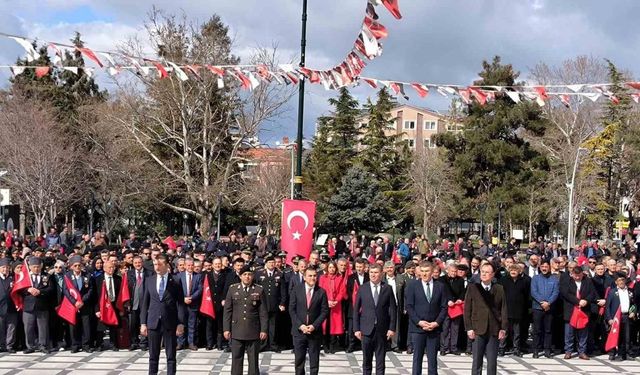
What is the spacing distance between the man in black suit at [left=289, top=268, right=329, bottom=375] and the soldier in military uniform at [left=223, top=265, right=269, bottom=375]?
0.48 metres

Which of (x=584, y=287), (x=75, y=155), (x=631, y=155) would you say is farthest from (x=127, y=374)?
(x=631, y=155)

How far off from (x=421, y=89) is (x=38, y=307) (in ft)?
26.5

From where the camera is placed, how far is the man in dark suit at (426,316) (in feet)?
32.2

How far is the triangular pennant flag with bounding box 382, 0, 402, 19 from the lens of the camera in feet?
41.6

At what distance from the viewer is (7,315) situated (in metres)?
12.9

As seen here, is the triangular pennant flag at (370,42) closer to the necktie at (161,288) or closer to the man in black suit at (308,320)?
the man in black suit at (308,320)

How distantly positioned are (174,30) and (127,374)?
2967 centimetres

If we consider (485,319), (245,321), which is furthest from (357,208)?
(245,321)

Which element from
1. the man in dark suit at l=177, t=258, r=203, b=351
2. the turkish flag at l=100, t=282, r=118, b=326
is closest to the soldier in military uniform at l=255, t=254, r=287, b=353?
the man in dark suit at l=177, t=258, r=203, b=351

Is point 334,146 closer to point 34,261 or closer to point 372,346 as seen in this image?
point 34,261

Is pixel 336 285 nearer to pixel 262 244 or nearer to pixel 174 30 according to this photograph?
pixel 262 244

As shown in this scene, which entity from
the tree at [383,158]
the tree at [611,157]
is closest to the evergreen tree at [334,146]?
the tree at [383,158]

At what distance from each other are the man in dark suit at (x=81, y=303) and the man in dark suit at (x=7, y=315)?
93 centimetres

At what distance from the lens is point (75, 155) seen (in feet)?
134
